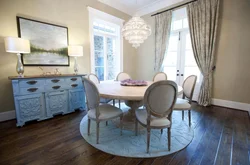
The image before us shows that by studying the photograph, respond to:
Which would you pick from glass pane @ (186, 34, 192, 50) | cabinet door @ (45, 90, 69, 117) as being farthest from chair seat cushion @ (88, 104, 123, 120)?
glass pane @ (186, 34, 192, 50)

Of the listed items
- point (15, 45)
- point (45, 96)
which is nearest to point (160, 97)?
point (45, 96)

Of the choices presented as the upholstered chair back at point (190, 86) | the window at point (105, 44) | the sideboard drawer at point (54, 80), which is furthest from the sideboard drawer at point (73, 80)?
the upholstered chair back at point (190, 86)

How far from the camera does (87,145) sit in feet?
5.64

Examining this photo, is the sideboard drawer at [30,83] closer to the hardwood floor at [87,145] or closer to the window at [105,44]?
the hardwood floor at [87,145]

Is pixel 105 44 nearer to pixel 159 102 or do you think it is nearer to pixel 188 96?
pixel 188 96

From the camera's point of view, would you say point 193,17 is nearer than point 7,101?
No

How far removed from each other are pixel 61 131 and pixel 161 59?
3700 mm

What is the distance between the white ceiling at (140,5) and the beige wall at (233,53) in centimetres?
150

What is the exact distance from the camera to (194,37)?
345 centimetres

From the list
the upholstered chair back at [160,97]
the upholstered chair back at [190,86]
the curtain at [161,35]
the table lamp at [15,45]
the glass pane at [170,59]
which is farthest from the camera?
the glass pane at [170,59]

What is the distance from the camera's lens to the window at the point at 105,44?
146 inches

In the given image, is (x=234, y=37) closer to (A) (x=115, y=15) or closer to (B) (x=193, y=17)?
(B) (x=193, y=17)

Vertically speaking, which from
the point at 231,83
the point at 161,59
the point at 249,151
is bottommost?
the point at 249,151

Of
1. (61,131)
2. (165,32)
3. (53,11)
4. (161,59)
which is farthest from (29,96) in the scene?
(165,32)
